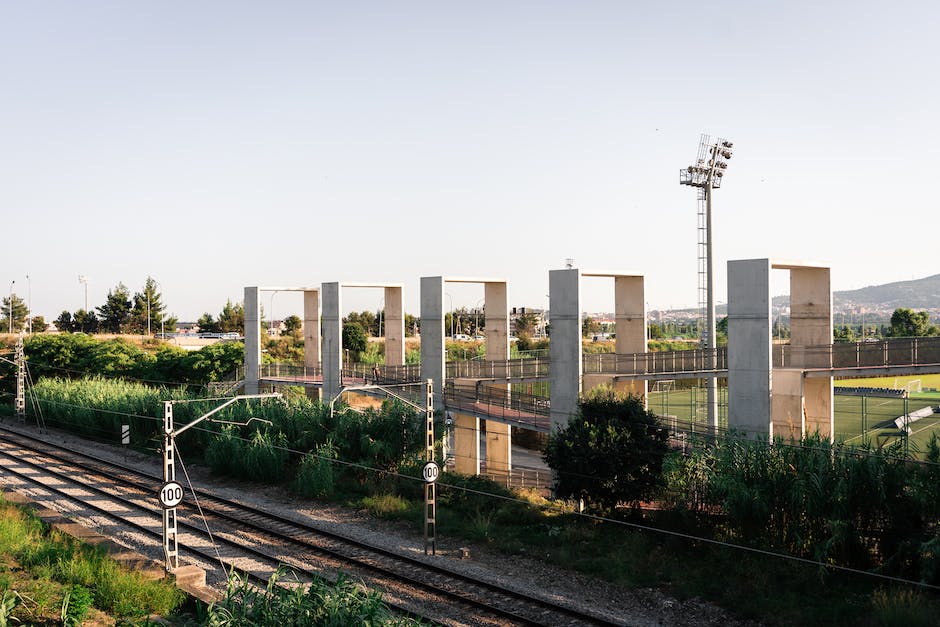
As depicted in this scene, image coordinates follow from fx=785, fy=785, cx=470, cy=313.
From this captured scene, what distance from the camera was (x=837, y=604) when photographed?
19281 millimetres

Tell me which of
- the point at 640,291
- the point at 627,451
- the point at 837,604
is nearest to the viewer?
the point at 837,604

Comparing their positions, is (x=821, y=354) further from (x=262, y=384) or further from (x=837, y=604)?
(x=262, y=384)

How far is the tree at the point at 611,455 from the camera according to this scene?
2655cm

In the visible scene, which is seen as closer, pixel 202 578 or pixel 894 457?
pixel 202 578

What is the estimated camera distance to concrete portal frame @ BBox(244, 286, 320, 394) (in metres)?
53.3

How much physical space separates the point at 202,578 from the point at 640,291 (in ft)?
87.4

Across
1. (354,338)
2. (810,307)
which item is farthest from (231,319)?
(810,307)

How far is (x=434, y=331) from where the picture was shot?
41312 millimetres

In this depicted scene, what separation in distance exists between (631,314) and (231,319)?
87918 mm

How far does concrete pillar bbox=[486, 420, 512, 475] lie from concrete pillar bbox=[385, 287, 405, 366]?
10.9m

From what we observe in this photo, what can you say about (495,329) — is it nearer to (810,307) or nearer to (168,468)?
(810,307)

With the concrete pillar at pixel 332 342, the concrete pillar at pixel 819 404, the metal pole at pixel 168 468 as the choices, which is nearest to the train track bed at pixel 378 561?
the metal pole at pixel 168 468

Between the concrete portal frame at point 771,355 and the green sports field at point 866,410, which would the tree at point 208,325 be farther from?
the concrete portal frame at point 771,355

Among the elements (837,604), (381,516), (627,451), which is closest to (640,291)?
(627,451)
